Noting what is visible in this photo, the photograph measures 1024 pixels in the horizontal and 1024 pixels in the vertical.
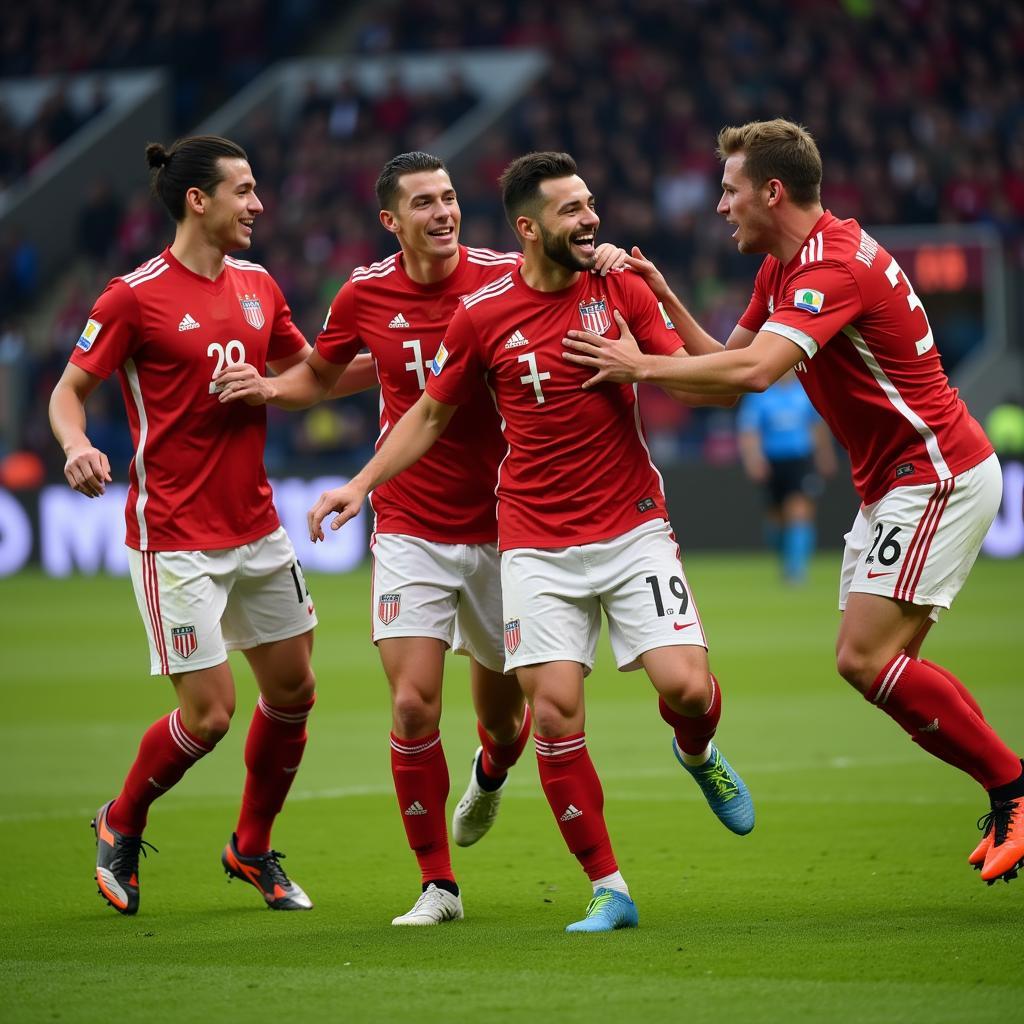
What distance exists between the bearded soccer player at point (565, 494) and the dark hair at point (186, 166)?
3.57 ft

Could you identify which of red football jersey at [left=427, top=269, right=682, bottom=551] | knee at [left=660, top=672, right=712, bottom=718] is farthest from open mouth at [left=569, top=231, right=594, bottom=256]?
knee at [left=660, top=672, right=712, bottom=718]

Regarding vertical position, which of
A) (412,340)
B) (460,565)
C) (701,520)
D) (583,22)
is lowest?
(701,520)

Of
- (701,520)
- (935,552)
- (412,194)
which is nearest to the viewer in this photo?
(935,552)

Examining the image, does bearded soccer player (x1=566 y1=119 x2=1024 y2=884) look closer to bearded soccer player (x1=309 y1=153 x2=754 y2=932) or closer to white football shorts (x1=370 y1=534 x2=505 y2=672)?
bearded soccer player (x1=309 y1=153 x2=754 y2=932)

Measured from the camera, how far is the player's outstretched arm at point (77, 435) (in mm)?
5691

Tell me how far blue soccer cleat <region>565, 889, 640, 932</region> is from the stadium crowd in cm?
1661

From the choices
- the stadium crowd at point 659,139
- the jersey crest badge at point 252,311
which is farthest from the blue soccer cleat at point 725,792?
the stadium crowd at point 659,139

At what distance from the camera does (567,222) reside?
5598mm

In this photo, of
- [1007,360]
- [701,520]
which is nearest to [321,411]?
[701,520]

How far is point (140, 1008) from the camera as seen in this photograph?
178 inches

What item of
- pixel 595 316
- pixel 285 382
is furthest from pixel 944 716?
pixel 285 382

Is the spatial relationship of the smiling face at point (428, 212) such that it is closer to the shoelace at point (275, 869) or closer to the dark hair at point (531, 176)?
the dark hair at point (531, 176)

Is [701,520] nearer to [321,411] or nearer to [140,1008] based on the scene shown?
[321,411]

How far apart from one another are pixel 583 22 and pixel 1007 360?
9.82 meters
